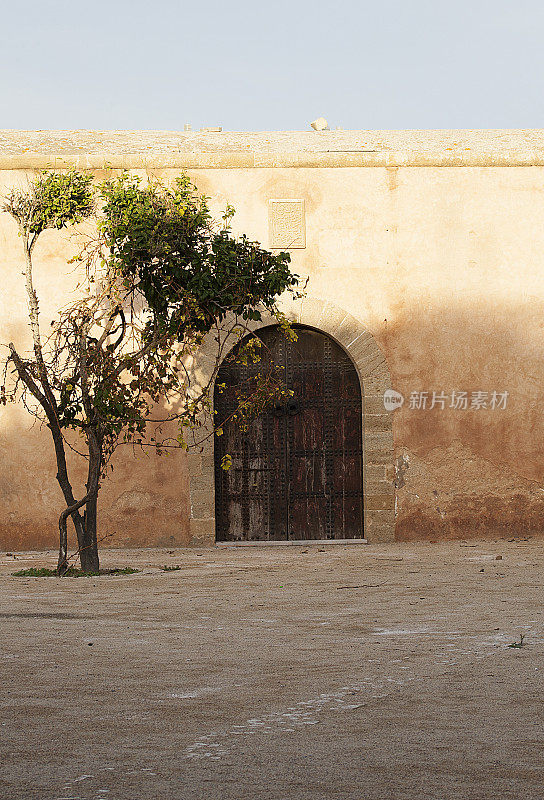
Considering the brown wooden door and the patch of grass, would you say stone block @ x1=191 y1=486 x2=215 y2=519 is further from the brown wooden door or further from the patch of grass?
the patch of grass

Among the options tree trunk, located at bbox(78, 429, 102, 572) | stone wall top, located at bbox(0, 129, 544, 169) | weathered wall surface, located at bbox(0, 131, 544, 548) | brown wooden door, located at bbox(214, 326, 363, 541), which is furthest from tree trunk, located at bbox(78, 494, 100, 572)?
stone wall top, located at bbox(0, 129, 544, 169)

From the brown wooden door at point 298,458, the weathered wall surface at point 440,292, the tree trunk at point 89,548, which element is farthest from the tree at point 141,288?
the weathered wall surface at point 440,292

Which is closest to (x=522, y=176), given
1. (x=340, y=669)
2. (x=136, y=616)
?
(x=136, y=616)

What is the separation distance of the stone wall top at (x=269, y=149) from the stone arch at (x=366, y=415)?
159cm

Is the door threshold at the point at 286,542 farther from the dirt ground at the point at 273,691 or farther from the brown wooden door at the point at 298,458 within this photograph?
the dirt ground at the point at 273,691

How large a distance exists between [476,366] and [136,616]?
596 centimetres

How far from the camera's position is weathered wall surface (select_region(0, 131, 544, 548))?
1029 cm

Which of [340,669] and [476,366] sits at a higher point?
[476,366]

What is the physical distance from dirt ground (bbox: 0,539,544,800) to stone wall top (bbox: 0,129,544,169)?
514 cm

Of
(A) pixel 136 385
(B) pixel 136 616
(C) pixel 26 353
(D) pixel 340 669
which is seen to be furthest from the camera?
(C) pixel 26 353

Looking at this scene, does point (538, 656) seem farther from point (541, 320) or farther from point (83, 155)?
point (83, 155)

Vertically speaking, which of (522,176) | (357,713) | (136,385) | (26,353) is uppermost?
(522,176)

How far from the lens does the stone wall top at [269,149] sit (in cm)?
1028

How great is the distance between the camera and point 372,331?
1032 centimetres
